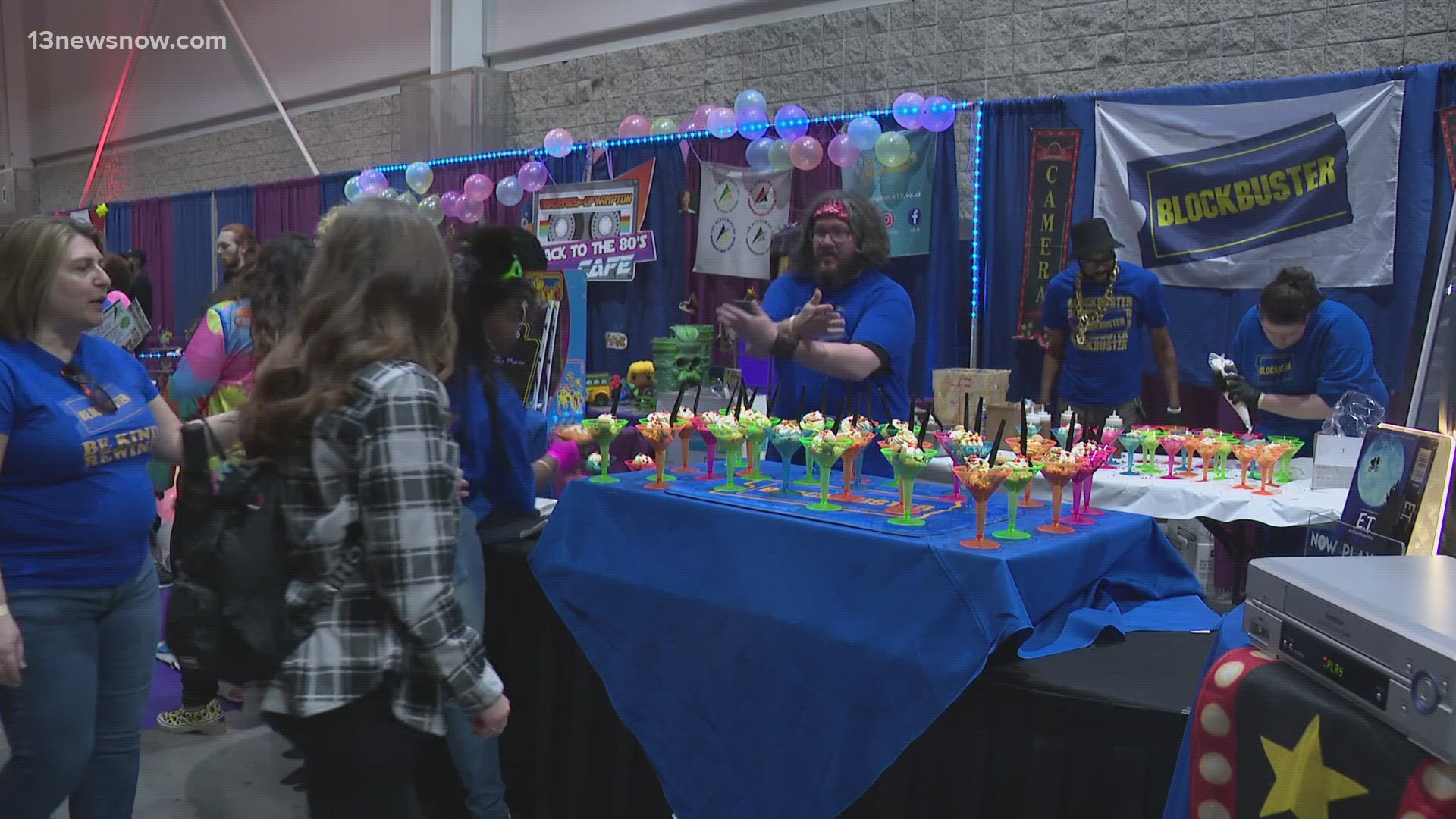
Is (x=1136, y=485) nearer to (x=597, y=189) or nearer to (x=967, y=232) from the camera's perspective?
(x=967, y=232)

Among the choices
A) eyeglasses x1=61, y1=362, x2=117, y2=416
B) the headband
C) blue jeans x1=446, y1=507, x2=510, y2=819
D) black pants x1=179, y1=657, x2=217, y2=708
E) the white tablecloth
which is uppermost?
the headband

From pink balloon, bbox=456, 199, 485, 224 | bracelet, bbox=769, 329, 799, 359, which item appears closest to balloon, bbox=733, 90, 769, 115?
pink balloon, bbox=456, 199, 485, 224

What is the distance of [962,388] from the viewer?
453 cm

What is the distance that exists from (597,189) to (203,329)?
4997mm

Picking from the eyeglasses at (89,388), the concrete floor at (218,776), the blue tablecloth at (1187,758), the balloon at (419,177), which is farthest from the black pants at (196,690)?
the balloon at (419,177)

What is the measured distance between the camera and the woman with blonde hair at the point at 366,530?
1.43m

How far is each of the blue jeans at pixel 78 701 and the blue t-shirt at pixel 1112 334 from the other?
13.6ft

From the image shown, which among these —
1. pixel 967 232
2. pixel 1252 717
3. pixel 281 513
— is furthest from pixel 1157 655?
pixel 967 232

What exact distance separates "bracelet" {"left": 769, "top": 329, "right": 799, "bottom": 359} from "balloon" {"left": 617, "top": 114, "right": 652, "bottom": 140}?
5.05m

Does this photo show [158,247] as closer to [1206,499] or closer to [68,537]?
[68,537]

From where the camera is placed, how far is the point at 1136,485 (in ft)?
11.1

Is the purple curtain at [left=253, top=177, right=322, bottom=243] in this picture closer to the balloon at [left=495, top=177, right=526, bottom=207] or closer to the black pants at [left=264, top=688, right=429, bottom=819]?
the balloon at [left=495, top=177, right=526, bottom=207]

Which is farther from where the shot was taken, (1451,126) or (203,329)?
(1451,126)

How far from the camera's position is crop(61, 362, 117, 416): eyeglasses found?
209 centimetres
